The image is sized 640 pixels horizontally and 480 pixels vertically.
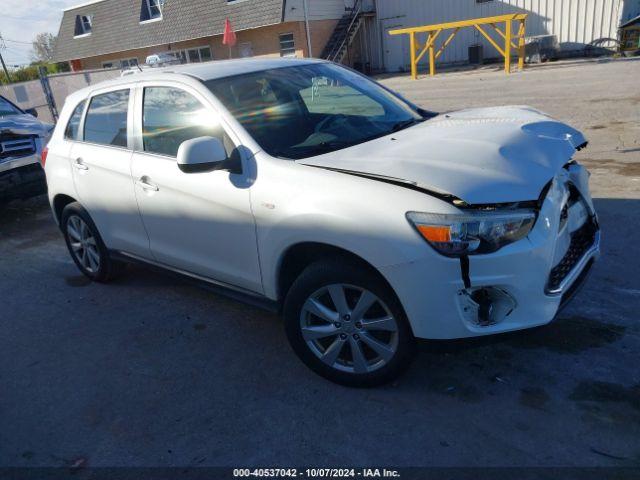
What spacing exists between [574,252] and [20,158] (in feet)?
23.2

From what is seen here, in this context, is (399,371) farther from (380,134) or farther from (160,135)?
(160,135)

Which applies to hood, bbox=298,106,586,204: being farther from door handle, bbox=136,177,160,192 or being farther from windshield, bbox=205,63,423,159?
door handle, bbox=136,177,160,192

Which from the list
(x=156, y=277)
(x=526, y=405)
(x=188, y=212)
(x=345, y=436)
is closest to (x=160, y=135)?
(x=188, y=212)

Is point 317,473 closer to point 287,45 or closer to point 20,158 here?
point 20,158

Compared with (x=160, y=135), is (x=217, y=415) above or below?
below

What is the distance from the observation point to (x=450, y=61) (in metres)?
25.0

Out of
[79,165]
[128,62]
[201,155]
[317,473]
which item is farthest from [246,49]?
[317,473]

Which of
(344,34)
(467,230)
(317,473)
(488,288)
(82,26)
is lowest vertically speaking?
(317,473)

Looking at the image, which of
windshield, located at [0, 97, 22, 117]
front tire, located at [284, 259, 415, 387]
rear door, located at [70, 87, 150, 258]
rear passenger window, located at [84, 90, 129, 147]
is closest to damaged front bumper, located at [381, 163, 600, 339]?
front tire, located at [284, 259, 415, 387]

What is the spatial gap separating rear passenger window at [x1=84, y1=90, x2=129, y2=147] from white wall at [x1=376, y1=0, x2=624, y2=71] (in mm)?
21786

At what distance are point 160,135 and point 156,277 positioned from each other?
5.71ft

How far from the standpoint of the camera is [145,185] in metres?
3.81

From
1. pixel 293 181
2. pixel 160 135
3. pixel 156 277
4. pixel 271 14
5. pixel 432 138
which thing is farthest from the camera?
pixel 271 14

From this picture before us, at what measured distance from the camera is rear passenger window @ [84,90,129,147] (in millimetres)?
4132
